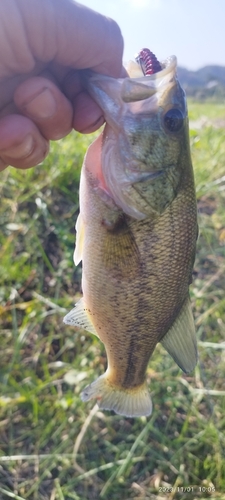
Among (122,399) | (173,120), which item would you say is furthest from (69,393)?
(173,120)

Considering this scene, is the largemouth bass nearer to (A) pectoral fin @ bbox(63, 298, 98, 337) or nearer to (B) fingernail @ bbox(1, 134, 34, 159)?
(A) pectoral fin @ bbox(63, 298, 98, 337)

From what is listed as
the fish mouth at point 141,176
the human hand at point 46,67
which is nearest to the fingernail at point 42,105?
the human hand at point 46,67

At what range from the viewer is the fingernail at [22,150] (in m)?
1.55

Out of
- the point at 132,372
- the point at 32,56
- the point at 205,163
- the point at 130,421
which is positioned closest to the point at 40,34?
the point at 32,56

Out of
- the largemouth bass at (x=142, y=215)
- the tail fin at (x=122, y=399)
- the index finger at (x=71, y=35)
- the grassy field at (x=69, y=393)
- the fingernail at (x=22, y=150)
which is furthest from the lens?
the grassy field at (x=69, y=393)

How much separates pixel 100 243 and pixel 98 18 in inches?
28.0

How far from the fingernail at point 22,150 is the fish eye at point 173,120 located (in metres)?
0.48

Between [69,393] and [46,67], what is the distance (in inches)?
70.3

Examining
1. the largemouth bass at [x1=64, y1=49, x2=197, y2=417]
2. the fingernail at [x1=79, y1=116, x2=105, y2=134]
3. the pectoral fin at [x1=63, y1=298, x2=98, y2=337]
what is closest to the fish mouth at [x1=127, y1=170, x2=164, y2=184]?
the largemouth bass at [x1=64, y1=49, x2=197, y2=417]

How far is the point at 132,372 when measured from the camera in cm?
170

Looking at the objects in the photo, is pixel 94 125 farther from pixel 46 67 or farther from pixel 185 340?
pixel 185 340

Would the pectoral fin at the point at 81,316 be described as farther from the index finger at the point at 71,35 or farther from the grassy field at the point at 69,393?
the grassy field at the point at 69,393

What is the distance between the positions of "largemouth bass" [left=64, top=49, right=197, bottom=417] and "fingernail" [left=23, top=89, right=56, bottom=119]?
0.14 meters

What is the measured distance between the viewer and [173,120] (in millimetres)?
1405
